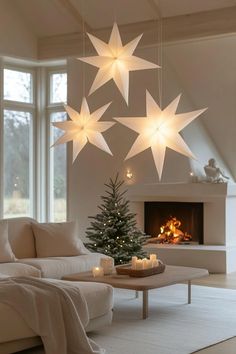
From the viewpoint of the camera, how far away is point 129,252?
791cm

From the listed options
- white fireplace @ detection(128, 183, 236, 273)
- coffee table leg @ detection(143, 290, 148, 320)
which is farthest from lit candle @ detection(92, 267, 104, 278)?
white fireplace @ detection(128, 183, 236, 273)

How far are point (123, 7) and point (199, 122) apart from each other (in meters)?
2.07

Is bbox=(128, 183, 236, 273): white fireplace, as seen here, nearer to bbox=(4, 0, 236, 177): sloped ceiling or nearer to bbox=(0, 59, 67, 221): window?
bbox=(4, 0, 236, 177): sloped ceiling

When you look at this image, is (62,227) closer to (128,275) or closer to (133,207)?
(128,275)

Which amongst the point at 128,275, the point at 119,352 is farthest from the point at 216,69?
the point at 119,352

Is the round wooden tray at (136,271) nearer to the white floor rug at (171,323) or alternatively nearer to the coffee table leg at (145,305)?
the coffee table leg at (145,305)

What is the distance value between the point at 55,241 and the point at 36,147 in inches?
159

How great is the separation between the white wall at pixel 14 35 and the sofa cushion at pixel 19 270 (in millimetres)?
4738

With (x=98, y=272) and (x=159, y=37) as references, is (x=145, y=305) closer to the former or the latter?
(x=98, y=272)

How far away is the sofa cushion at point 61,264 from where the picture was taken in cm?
654

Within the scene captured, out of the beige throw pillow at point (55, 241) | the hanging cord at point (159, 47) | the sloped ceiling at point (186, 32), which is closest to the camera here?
the beige throw pillow at point (55, 241)

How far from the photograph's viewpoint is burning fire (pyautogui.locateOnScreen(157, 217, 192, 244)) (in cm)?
953

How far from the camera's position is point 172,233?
962 cm

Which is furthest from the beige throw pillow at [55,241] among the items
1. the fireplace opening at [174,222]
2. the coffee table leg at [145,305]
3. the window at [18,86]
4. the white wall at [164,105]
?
the window at [18,86]
